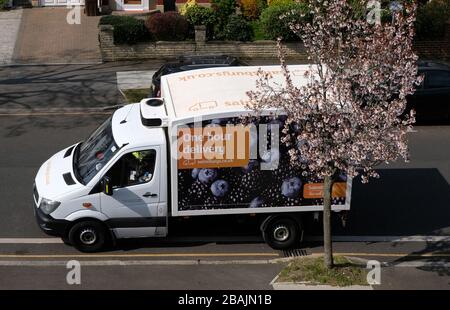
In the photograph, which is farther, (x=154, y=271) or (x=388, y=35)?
(x=154, y=271)

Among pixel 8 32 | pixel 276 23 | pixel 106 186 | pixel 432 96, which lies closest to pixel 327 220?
pixel 106 186

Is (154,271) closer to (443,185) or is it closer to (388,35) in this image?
(388,35)

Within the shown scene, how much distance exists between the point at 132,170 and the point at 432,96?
9234mm

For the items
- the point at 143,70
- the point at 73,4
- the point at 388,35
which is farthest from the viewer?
the point at 73,4

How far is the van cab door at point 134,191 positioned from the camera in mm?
11953

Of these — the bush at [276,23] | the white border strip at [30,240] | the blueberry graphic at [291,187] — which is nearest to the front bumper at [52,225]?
the white border strip at [30,240]

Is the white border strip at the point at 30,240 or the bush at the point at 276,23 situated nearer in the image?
the white border strip at the point at 30,240

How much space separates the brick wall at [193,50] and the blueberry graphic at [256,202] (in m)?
13.2

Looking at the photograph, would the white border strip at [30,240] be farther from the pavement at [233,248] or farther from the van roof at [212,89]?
the van roof at [212,89]

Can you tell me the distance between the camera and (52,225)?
12109 mm

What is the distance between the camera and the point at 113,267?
1190cm

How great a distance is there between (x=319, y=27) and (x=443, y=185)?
233 inches

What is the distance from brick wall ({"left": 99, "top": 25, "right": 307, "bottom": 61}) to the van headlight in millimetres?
12990
